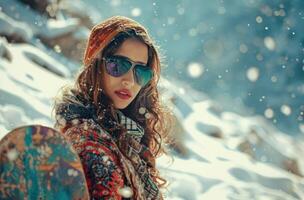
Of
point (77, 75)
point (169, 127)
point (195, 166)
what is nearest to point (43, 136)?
point (77, 75)

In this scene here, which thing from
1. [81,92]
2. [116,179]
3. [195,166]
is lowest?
[116,179]

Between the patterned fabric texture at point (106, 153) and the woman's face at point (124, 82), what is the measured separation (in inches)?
4.1

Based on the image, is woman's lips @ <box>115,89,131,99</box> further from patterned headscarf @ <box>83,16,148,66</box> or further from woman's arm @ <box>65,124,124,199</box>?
woman's arm @ <box>65,124,124,199</box>

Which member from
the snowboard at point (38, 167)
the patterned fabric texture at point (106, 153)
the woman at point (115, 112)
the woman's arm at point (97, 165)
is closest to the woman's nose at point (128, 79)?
the woman at point (115, 112)

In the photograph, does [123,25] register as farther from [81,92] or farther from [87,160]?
[87,160]

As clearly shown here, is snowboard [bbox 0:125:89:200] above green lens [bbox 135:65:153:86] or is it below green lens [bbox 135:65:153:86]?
below

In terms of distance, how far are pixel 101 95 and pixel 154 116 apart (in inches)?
28.5

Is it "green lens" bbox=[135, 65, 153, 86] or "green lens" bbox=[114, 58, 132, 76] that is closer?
"green lens" bbox=[114, 58, 132, 76]

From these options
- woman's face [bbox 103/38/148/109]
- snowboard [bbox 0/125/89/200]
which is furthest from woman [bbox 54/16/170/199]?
snowboard [bbox 0/125/89/200]

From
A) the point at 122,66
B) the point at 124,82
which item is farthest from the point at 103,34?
the point at 124,82

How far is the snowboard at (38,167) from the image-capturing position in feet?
6.31

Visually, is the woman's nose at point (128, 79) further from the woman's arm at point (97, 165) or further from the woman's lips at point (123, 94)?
the woman's arm at point (97, 165)

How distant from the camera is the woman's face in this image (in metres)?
2.91

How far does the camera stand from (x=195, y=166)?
21469mm
